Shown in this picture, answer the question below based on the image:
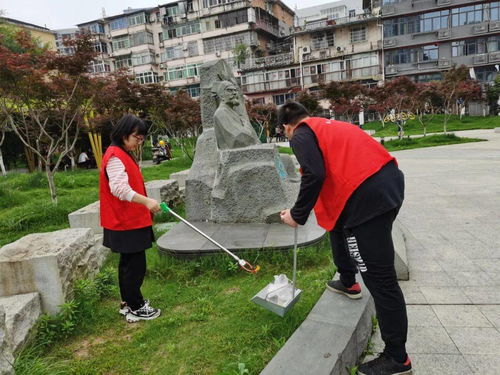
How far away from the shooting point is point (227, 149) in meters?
5.08

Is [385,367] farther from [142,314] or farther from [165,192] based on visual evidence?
[165,192]

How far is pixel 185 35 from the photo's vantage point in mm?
38438

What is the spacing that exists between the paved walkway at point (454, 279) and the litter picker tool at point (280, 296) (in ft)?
2.25

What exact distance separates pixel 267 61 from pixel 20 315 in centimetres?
3639

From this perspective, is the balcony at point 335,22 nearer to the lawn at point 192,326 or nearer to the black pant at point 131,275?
the lawn at point 192,326

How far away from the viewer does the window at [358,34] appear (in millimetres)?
32594

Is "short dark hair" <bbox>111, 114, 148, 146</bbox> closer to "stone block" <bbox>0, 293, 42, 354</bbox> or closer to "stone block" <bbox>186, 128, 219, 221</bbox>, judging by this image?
"stone block" <bbox>0, 293, 42, 354</bbox>

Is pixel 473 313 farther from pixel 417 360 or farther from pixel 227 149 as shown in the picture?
pixel 227 149

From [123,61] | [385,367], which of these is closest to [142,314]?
[385,367]

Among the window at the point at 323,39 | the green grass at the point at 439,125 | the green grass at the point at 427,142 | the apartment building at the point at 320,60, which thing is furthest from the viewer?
the window at the point at 323,39

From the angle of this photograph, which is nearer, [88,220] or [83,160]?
[88,220]

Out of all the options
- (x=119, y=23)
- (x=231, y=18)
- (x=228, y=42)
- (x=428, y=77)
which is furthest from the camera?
(x=119, y=23)

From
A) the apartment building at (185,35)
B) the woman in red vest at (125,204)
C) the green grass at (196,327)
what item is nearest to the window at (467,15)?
the apartment building at (185,35)

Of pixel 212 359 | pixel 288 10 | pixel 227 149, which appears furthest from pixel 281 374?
pixel 288 10
